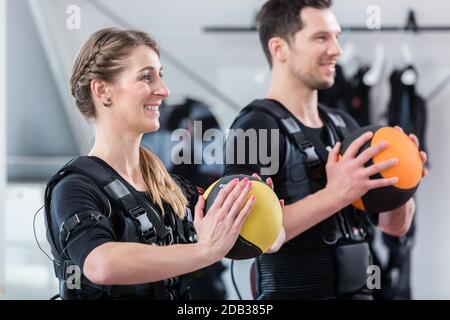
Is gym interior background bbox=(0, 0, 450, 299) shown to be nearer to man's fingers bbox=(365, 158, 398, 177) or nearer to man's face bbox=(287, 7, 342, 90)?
man's face bbox=(287, 7, 342, 90)

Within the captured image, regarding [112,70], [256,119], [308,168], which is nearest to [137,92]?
[112,70]

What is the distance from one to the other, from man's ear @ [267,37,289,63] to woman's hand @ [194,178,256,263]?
0.51m

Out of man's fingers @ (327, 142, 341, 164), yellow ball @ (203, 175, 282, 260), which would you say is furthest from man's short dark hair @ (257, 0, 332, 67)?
yellow ball @ (203, 175, 282, 260)

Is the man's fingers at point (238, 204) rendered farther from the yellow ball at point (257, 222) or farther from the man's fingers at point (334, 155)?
the man's fingers at point (334, 155)

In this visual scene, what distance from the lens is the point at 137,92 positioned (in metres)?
1.55

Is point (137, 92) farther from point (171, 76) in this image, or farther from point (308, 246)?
point (171, 76)

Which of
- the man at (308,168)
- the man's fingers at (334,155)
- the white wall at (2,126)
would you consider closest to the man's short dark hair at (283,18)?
the man at (308,168)

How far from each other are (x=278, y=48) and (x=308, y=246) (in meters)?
0.48

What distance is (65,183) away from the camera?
1.42 metres

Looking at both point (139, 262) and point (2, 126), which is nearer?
point (139, 262)

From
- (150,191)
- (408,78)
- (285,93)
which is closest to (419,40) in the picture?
(408,78)

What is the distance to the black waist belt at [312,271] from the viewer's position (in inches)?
69.9

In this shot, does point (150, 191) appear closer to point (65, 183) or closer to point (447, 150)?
point (65, 183)
